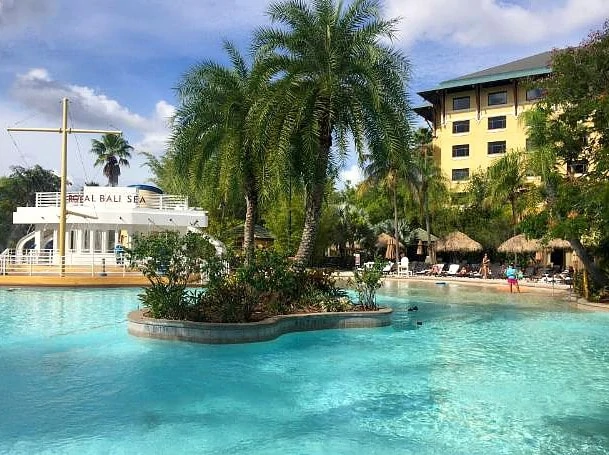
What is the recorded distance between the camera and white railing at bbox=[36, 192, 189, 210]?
29.1 meters

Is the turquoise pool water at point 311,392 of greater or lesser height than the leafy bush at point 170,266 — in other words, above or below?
below

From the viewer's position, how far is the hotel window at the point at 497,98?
46344 millimetres

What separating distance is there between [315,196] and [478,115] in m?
37.0

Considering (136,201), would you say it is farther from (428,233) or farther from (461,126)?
(461,126)

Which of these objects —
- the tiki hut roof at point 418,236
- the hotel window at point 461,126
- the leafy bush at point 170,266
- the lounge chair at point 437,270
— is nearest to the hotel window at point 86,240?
the lounge chair at point 437,270

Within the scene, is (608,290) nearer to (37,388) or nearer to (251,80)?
(251,80)

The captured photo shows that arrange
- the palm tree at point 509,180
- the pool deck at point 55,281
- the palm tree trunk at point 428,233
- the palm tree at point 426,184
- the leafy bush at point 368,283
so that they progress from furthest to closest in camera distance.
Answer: the palm tree at point 426,184
the palm tree trunk at point 428,233
the palm tree at point 509,180
the pool deck at point 55,281
the leafy bush at point 368,283

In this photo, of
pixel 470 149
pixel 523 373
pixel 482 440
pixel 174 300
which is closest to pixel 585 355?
pixel 523 373

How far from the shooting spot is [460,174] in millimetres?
48062

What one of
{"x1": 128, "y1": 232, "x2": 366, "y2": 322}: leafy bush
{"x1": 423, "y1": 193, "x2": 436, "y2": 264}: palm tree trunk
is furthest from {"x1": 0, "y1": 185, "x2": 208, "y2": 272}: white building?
{"x1": 128, "y1": 232, "x2": 366, "y2": 322}: leafy bush

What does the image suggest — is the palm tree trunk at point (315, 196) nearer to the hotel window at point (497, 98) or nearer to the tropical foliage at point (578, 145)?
the tropical foliage at point (578, 145)

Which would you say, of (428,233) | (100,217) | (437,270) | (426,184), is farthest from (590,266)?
(100,217)

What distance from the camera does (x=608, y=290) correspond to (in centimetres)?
1933

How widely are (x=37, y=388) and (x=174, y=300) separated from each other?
4128 millimetres
